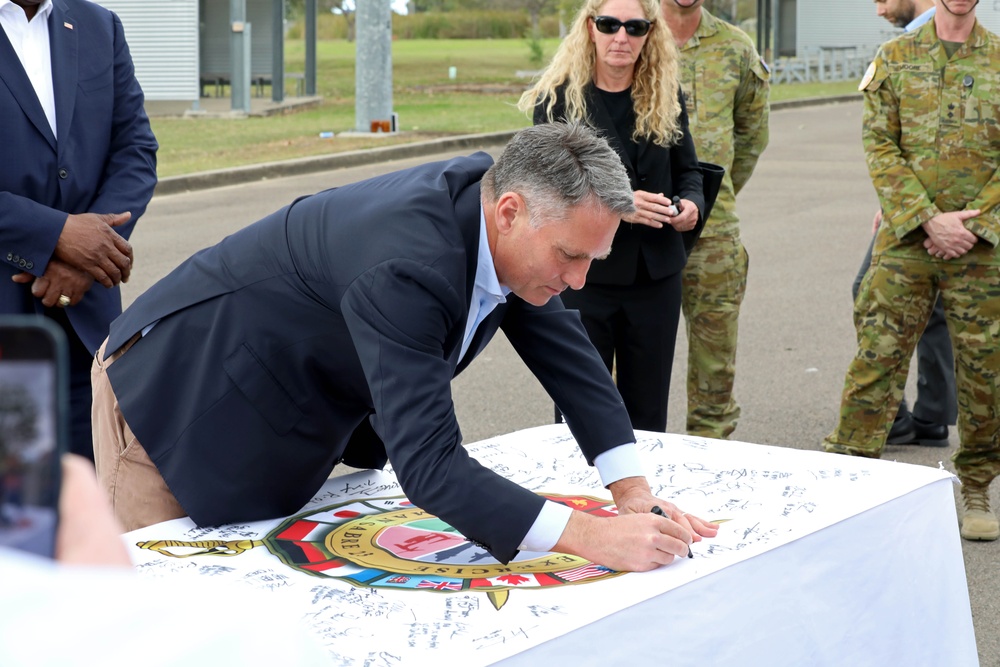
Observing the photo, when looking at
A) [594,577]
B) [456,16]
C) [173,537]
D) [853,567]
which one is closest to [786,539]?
[853,567]

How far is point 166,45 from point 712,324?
1744 centimetres

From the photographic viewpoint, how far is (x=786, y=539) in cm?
231

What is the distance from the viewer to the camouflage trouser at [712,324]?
4348 millimetres

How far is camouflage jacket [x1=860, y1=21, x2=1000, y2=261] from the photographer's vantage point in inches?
153

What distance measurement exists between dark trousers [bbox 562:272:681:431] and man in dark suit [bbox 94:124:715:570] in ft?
3.77

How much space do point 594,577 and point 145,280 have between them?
19.0 ft

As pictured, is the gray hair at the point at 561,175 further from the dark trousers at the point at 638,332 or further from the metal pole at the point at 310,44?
the metal pole at the point at 310,44

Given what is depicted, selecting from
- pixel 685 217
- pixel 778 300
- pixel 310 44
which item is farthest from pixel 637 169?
pixel 310 44

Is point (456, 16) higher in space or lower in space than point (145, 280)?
higher

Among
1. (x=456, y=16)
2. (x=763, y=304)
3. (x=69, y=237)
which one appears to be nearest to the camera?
(x=69, y=237)

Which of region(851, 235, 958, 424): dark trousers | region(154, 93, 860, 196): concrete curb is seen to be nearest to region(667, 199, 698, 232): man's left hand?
region(851, 235, 958, 424): dark trousers

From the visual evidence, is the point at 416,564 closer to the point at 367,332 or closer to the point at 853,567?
the point at 367,332

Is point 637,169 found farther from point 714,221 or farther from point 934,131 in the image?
point 934,131

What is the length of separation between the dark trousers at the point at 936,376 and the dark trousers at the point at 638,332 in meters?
1.24
